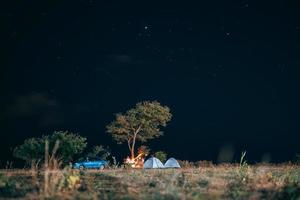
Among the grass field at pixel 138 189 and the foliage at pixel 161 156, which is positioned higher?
the foliage at pixel 161 156

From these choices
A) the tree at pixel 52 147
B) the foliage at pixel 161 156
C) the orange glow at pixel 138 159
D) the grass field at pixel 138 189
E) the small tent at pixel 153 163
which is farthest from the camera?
Result: the foliage at pixel 161 156

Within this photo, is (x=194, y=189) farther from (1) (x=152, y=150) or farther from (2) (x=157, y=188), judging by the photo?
(1) (x=152, y=150)

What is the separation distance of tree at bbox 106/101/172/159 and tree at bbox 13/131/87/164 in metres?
34.4

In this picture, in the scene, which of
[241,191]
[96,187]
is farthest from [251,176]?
[96,187]

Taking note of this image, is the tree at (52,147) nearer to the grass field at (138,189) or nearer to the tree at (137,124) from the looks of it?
the grass field at (138,189)

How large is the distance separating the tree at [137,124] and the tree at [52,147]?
113 feet

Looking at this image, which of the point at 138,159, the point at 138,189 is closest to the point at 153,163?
the point at 138,159

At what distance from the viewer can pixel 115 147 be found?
7875 centimetres

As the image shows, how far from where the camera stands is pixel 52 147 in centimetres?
2812

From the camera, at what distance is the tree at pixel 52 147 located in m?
27.7

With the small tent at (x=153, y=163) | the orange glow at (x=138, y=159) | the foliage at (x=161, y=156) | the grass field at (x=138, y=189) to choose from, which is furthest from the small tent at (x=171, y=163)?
the grass field at (x=138, y=189)

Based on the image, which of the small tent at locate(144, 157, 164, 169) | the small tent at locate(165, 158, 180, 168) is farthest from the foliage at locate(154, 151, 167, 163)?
the small tent at locate(144, 157, 164, 169)

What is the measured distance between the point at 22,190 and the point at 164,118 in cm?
5558

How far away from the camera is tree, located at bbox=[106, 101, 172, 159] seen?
64.9 metres
